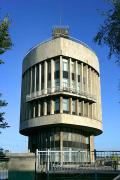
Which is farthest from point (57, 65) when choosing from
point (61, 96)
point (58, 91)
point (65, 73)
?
point (61, 96)

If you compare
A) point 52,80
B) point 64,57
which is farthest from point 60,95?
point 64,57

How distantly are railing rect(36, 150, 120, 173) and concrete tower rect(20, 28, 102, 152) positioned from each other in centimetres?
3746

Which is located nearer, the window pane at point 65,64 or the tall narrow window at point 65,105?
the tall narrow window at point 65,105

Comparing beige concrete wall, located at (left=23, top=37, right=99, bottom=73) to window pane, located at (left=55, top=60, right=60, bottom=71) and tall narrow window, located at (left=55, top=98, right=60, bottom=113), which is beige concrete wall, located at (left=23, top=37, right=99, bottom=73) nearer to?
window pane, located at (left=55, top=60, right=60, bottom=71)

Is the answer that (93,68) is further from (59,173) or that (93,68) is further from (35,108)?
(59,173)

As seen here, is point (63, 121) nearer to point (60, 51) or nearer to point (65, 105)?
point (65, 105)

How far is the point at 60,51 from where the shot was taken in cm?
6500

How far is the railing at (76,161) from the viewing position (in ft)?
62.7

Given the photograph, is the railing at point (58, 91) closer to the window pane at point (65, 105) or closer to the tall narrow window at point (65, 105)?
the tall narrow window at point (65, 105)

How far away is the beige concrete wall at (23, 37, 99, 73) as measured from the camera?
65438 millimetres

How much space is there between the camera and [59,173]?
19.9 m

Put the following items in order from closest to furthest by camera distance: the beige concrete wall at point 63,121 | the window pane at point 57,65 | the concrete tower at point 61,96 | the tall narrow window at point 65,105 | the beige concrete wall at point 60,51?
the beige concrete wall at point 63,121, the concrete tower at point 61,96, the tall narrow window at point 65,105, the window pane at point 57,65, the beige concrete wall at point 60,51

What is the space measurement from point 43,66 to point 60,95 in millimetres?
6913

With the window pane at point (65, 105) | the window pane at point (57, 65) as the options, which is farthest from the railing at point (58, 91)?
the window pane at point (57, 65)
